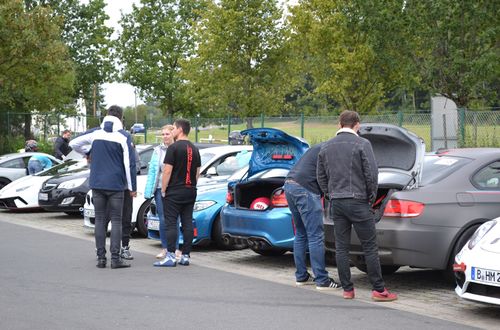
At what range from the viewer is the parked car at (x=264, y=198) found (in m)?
10.3

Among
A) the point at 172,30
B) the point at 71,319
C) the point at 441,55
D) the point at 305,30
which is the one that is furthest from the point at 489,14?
the point at 172,30

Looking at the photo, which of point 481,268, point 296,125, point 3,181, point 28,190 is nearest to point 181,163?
point 481,268

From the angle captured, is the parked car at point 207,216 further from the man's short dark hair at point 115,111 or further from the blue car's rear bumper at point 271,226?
the man's short dark hair at point 115,111

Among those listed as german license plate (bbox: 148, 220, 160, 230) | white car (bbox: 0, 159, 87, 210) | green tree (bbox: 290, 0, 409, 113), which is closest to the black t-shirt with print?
german license plate (bbox: 148, 220, 160, 230)

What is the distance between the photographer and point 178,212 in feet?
35.2

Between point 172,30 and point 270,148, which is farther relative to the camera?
point 172,30

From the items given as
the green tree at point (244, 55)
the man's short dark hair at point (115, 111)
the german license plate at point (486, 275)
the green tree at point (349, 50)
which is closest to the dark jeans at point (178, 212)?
the man's short dark hair at point (115, 111)

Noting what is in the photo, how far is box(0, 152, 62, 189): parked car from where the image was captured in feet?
69.8

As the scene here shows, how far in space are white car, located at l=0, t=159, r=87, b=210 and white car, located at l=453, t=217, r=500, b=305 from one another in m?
12.1

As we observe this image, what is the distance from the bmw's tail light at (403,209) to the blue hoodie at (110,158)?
3.60 m

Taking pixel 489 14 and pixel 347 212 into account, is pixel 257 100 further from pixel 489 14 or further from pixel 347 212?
pixel 347 212

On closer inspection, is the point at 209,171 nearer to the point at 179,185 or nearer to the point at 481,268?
the point at 179,185

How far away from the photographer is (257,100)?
119 feet

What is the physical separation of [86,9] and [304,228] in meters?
41.7
